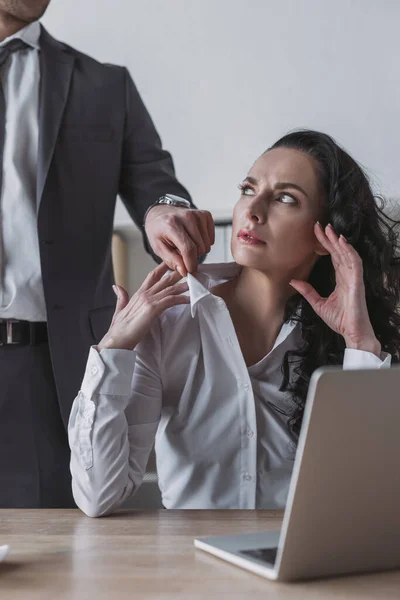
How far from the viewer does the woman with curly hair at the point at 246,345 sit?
5.05ft

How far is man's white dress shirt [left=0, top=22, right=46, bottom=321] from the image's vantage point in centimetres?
203

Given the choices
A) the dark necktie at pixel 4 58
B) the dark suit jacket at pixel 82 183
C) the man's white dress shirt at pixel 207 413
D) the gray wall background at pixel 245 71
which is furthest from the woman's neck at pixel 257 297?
the gray wall background at pixel 245 71

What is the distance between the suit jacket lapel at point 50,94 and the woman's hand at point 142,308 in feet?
1.73

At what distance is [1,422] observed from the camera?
6.63ft

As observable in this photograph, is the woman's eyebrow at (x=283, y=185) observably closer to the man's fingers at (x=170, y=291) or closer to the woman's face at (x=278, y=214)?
the woman's face at (x=278, y=214)

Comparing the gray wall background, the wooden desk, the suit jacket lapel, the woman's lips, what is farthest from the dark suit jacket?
the gray wall background

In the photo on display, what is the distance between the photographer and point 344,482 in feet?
2.87

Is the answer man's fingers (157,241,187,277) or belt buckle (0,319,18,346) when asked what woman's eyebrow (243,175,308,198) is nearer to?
man's fingers (157,241,187,277)

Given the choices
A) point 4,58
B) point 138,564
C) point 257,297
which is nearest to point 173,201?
point 257,297

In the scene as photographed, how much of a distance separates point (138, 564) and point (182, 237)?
78 cm

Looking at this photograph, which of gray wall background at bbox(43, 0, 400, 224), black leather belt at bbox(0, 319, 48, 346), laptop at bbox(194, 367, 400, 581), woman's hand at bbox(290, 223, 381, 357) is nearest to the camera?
laptop at bbox(194, 367, 400, 581)

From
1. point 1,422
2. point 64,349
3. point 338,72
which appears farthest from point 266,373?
point 338,72

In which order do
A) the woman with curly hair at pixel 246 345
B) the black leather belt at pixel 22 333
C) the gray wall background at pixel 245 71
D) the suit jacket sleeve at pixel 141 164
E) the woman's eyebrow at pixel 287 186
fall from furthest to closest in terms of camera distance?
1. the gray wall background at pixel 245 71
2. the suit jacket sleeve at pixel 141 164
3. the black leather belt at pixel 22 333
4. the woman's eyebrow at pixel 287 186
5. the woman with curly hair at pixel 246 345

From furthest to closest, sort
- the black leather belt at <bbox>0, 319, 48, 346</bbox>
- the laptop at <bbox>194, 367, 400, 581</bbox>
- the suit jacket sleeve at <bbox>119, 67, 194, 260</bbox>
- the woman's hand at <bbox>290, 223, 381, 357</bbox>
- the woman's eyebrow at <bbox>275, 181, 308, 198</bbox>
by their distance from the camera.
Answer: the suit jacket sleeve at <bbox>119, 67, 194, 260</bbox>
the black leather belt at <bbox>0, 319, 48, 346</bbox>
the woman's eyebrow at <bbox>275, 181, 308, 198</bbox>
the woman's hand at <bbox>290, 223, 381, 357</bbox>
the laptop at <bbox>194, 367, 400, 581</bbox>
